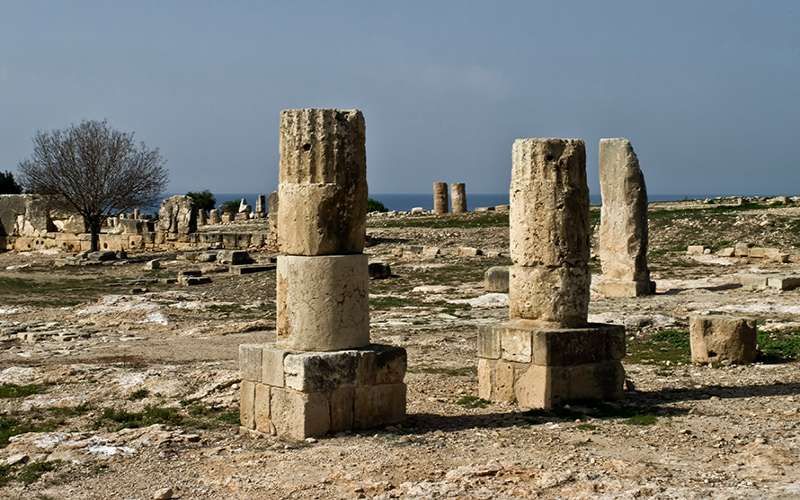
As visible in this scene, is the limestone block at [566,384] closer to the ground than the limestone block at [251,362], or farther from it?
closer to the ground

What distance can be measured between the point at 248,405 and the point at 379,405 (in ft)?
3.78

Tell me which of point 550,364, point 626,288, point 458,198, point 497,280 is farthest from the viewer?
point 458,198

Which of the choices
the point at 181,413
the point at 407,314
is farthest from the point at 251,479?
the point at 407,314

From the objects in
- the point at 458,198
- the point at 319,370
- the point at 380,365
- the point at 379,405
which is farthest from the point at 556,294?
the point at 458,198

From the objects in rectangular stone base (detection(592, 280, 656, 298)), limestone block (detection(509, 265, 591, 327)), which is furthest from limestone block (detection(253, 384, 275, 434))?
rectangular stone base (detection(592, 280, 656, 298))

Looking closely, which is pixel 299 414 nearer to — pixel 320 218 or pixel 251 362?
pixel 251 362

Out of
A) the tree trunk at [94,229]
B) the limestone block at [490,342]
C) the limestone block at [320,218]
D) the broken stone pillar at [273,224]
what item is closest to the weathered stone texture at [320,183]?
the limestone block at [320,218]

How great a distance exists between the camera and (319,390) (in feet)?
31.0

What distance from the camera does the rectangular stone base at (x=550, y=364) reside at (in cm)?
1061

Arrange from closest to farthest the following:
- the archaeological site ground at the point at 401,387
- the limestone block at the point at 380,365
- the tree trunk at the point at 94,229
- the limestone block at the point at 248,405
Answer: the archaeological site ground at the point at 401,387 < the limestone block at the point at 380,365 < the limestone block at the point at 248,405 < the tree trunk at the point at 94,229

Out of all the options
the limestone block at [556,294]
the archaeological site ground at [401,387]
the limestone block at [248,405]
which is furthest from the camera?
the limestone block at [556,294]

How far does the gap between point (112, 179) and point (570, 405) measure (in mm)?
27472

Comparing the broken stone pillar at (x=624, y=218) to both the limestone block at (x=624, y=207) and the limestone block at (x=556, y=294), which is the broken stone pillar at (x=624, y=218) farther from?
the limestone block at (x=556, y=294)

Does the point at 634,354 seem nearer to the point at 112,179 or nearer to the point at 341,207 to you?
the point at 341,207
